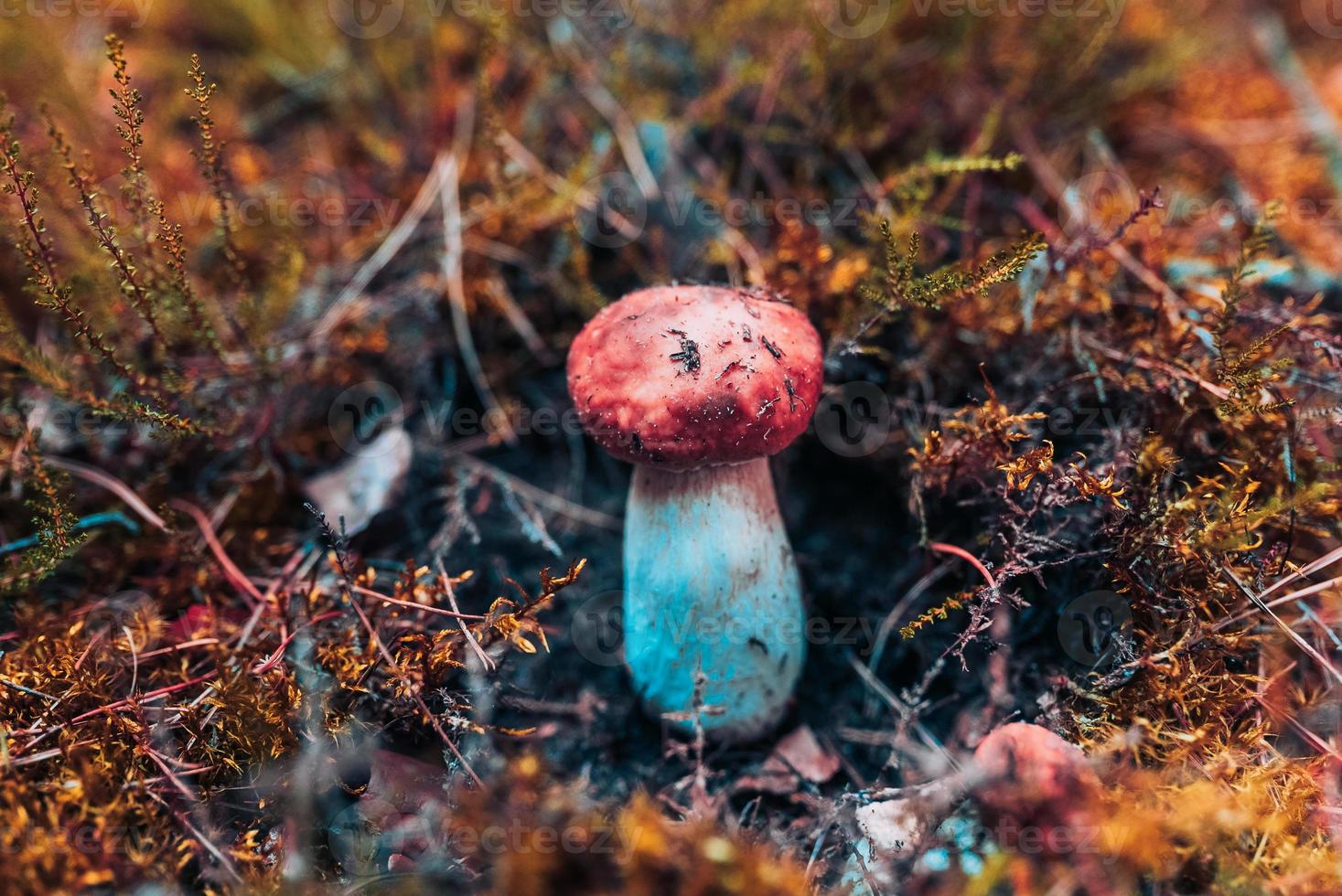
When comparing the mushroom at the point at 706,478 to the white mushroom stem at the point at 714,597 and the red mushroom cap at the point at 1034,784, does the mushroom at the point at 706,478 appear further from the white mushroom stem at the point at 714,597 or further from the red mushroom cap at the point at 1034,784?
the red mushroom cap at the point at 1034,784

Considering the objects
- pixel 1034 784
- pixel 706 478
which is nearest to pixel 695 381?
pixel 706 478

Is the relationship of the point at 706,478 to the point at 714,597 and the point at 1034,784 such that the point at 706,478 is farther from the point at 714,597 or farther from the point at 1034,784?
the point at 1034,784

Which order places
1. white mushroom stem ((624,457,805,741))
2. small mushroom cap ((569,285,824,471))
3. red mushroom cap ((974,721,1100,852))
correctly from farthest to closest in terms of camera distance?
white mushroom stem ((624,457,805,741))
small mushroom cap ((569,285,824,471))
red mushroom cap ((974,721,1100,852))

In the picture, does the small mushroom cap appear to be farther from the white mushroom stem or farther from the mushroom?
the white mushroom stem

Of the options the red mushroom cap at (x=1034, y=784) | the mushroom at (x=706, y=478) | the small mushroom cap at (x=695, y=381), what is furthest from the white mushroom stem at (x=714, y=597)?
the red mushroom cap at (x=1034, y=784)

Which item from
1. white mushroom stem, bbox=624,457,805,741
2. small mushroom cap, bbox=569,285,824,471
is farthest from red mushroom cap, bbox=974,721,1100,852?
small mushroom cap, bbox=569,285,824,471

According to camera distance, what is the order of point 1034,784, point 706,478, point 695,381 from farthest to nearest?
point 706,478
point 695,381
point 1034,784

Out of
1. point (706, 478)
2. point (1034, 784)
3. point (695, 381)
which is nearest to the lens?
point (1034, 784)

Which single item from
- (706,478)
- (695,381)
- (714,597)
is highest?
(695,381)

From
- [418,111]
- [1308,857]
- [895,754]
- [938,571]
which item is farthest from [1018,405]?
[418,111]
